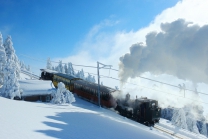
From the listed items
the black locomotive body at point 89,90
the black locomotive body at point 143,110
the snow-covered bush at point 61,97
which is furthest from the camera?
the black locomotive body at point 89,90

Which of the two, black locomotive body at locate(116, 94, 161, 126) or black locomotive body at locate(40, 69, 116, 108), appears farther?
black locomotive body at locate(40, 69, 116, 108)

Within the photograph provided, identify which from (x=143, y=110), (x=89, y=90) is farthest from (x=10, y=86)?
(x=143, y=110)

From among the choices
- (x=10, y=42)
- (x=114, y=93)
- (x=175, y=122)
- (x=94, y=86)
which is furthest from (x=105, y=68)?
(x=10, y=42)

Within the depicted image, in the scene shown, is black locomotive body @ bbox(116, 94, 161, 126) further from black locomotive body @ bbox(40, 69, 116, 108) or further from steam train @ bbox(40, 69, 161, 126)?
black locomotive body @ bbox(40, 69, 116, 108)

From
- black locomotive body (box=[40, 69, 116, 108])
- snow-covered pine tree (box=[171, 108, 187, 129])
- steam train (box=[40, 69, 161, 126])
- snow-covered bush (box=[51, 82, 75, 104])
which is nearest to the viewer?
steam train (box=[40, 69, 161, 126])

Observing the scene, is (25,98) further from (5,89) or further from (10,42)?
(10,42)

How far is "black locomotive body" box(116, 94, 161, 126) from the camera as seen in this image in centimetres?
2232

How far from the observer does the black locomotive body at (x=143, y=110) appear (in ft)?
73.2

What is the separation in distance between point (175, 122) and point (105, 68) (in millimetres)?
27991

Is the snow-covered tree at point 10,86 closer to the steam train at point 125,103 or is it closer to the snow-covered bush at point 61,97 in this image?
the snow-covered bush at point 61,97

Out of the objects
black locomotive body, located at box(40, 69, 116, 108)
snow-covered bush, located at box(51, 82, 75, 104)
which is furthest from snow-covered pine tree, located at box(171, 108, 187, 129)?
snow-covered bush, located at box(51, 82, 75, 104)

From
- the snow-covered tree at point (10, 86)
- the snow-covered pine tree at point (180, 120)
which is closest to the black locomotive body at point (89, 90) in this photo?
the snow-covered tree at point (10, 86)

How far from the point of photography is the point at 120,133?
51.1ft

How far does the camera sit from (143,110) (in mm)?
22391
